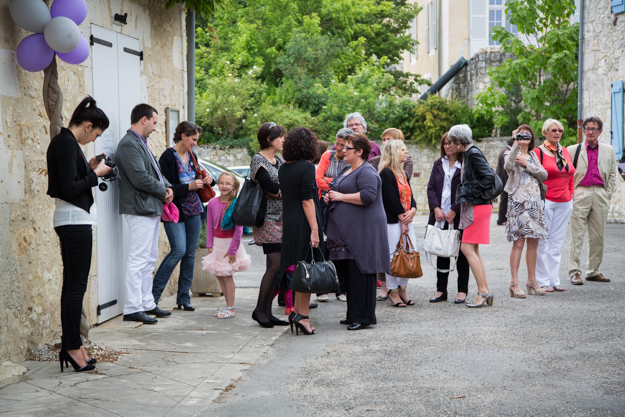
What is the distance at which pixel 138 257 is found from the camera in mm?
6602

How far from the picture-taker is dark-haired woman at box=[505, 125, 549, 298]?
7.71 m

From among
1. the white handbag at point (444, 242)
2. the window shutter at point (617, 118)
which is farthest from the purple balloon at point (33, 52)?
the window shutter at point (617, 118)

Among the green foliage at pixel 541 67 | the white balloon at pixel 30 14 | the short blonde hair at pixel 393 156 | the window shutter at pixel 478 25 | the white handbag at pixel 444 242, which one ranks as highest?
the window shutter at pixel 478 25

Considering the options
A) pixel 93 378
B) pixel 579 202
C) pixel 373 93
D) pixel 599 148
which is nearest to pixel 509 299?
pixel 579 202

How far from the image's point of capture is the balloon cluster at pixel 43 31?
5.02 m

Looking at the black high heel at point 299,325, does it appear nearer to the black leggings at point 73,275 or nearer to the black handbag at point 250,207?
the black handbag at point 250,207

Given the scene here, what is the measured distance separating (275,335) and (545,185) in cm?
376

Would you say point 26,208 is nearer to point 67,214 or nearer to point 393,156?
point 67,214

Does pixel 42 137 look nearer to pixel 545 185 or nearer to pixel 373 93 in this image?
pixel 545 185

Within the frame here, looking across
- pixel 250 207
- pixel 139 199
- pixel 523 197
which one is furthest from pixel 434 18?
pixel 139 199

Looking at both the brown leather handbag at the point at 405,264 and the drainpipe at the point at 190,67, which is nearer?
the brown leather handbag at the point at 405,264

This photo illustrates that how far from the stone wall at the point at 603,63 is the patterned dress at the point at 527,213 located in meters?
8.81

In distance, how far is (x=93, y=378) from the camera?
4762 mm

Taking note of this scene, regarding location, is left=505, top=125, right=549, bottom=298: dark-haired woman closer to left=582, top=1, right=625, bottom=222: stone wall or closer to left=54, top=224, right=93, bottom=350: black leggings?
left=54, top=224, right=93, bottom=350: black leggings
